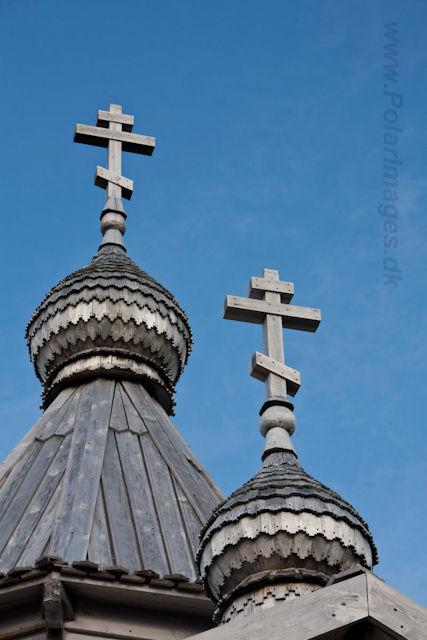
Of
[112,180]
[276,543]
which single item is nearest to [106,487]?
[276,543]

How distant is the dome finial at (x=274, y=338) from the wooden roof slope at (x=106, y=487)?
1700 millimetres

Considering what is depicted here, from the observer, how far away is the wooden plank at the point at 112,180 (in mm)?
17422

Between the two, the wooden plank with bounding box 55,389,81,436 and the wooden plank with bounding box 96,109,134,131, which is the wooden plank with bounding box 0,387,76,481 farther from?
the wooden plank with bounding box 96,109,134,131

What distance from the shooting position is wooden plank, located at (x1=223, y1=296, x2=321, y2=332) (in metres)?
10.7

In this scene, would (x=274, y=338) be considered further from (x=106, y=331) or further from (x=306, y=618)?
(x=106, y=331)

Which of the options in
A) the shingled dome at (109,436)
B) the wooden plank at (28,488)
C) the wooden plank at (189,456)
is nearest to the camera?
the shingled dome at (109,436)

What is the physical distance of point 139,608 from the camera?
9711 mm

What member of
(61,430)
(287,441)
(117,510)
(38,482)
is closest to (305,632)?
(287,441)

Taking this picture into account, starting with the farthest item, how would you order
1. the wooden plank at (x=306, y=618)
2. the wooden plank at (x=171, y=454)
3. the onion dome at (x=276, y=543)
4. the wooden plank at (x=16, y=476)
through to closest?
the wooden plank at (x=171, y=454) → the wooden plank at (x=16, y=476) → the onion dome at (x=276, y=543) → the wooden plank at (x=306, y=618)

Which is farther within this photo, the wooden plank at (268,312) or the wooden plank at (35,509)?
the wooden plank at (268,312)

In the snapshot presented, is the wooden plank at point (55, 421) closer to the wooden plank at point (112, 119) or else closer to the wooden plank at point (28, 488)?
the wooden plank at point (28, 488)

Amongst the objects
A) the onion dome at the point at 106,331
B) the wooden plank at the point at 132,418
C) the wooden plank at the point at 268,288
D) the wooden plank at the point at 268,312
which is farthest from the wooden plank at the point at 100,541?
the onion dome at the point at 106,331

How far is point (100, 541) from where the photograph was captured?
10.5 m

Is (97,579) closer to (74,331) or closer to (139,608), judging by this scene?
(139,608)
